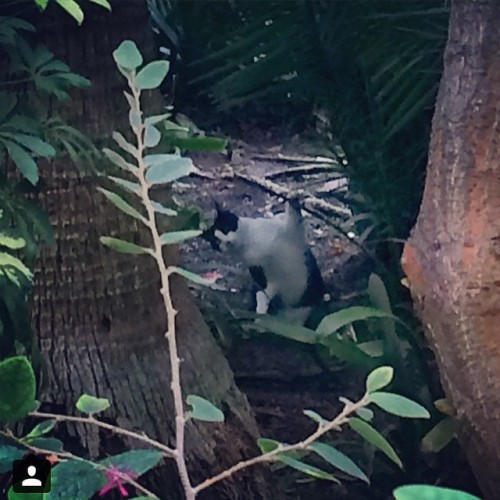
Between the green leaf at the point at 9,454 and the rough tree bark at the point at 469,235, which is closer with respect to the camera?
the green leaf at the point at 9,454

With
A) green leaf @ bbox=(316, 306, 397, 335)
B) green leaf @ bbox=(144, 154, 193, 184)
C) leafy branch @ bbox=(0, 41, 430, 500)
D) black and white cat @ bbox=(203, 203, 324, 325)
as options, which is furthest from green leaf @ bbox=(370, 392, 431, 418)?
black and white cat @ bbox=(203, 203, 324, 325)

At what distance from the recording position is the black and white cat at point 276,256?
2.27 m

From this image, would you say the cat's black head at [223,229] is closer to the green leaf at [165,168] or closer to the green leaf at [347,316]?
the green leaf at [347,316]

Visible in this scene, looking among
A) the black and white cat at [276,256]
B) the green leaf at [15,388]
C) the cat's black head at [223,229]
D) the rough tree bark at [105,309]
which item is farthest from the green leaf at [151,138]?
the cat's black head at [223,229]

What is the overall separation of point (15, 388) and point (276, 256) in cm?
161

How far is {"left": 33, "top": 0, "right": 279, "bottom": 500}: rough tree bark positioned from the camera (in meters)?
1.29

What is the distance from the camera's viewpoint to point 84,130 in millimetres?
1294

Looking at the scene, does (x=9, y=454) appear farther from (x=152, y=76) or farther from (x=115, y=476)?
(x=152, y=76)

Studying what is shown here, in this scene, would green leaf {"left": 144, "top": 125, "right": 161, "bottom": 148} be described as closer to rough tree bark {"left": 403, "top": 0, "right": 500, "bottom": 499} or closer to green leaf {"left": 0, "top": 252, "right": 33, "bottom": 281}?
green leaf {"left": 0, "top": 252, "right": 33, "bottom": 281}

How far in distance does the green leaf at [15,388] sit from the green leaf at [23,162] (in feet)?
0.90

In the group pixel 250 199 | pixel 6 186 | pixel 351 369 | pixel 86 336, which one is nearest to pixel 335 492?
pixel 351 369

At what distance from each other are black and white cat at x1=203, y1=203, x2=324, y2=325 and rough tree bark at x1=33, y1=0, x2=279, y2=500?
875 mm

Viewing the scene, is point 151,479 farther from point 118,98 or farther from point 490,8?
point 490,8

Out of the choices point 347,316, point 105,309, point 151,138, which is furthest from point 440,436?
point 151,138
